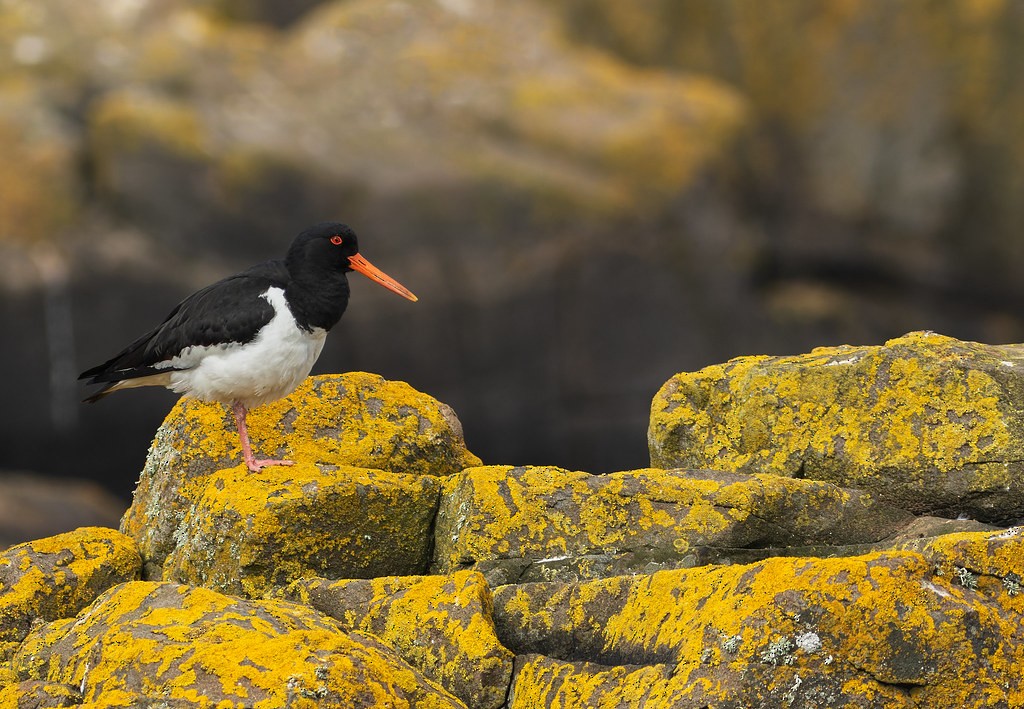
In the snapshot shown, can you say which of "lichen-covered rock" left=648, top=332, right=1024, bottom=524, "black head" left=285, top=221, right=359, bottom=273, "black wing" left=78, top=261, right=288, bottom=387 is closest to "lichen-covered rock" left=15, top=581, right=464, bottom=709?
"lichen-covered rock" left=648, top=332, right=1024, bottom=524

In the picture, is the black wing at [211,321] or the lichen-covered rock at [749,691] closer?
the lichen-covered rock at [749,691]

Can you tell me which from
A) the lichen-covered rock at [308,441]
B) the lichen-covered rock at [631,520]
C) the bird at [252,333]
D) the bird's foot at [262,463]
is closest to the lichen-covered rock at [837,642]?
the lichen-covered rock at [631,520]

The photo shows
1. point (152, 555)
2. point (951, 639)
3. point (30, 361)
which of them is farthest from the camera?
point (30, 361)

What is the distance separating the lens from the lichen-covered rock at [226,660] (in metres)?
4.88

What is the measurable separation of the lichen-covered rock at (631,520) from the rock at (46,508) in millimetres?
12792

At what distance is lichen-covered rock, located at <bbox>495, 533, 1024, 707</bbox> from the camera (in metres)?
4.89

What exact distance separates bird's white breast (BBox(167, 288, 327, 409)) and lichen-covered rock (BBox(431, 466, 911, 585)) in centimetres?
200

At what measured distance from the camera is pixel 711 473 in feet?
22.5

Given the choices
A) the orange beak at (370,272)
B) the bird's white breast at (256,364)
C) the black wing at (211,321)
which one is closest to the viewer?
the bird's white breast at (256,364)

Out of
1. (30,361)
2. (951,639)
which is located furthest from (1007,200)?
(951,639)

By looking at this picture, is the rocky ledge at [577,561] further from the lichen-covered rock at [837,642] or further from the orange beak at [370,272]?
the orange beak at [370,272]

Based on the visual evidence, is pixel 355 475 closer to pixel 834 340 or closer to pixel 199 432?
pixel 199 432

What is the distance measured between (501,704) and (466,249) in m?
18.0

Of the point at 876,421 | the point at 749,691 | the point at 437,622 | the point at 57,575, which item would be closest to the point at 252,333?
the point at 57,575
